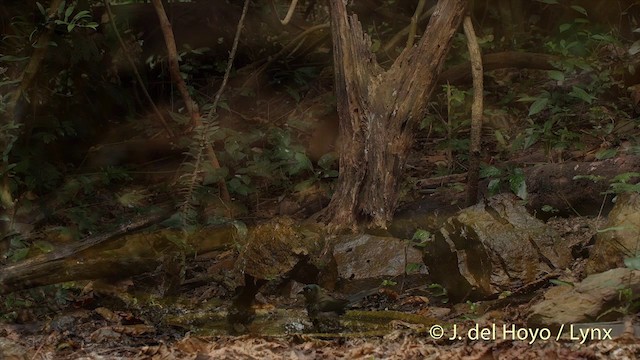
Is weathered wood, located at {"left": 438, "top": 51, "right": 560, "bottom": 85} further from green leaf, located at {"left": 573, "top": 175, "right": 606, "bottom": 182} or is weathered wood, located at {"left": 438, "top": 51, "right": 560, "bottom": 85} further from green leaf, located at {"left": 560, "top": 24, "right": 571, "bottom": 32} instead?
green leaf, located at {"left": 573, "top": 175, "right": 606, "bottom": 182}

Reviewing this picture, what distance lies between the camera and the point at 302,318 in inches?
143

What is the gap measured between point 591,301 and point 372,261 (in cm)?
159

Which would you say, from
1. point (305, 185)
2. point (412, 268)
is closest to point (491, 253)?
point (412, 268)

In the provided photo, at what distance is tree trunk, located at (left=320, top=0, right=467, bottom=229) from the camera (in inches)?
178

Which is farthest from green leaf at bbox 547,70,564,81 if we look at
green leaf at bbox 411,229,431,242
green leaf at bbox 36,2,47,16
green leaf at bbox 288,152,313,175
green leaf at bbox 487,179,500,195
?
green leaf at bbox 36,2,47,16

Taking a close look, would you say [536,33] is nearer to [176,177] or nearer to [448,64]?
[448,64]

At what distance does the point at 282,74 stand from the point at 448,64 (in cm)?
152

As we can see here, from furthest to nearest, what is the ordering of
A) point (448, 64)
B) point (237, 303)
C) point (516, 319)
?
point (448, 64) → point (237, 303) → point (516, 319)

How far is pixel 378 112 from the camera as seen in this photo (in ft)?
14.9

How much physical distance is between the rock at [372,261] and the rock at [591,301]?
3.61ft

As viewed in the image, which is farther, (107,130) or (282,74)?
(282,74)

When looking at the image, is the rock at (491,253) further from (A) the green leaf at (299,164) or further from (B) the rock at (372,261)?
(A) the green leaf at (299,164)

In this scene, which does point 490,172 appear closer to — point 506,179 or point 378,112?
point 506,179

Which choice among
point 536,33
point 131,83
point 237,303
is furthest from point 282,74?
point 237,303
